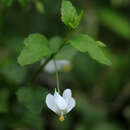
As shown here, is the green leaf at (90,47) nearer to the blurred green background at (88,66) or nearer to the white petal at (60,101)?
the white petal at (60,101)

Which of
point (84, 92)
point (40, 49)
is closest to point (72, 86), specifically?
point (84, 92)

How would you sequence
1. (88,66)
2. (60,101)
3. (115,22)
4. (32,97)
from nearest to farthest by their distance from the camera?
(60,101)
(32,97)
(88,66)
(115,22)

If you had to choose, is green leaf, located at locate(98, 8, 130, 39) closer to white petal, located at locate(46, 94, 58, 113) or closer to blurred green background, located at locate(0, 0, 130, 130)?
blurred green background, located at locate(0, 0, 130, 130)

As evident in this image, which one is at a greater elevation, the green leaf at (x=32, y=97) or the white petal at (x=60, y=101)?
the white petal at (x=60, y=101)

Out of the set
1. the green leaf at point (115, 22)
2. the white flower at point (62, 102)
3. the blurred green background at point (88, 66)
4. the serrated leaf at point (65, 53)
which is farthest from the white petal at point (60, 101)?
the green leaf at point (115, 22)

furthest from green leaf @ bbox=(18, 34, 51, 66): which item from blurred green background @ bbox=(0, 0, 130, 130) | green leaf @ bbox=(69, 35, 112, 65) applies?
blurred green background @ bbox=(0, 0, 130, 130)

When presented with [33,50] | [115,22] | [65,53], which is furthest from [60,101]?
[115,22]

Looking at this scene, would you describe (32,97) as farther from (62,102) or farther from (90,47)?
(90,47)
